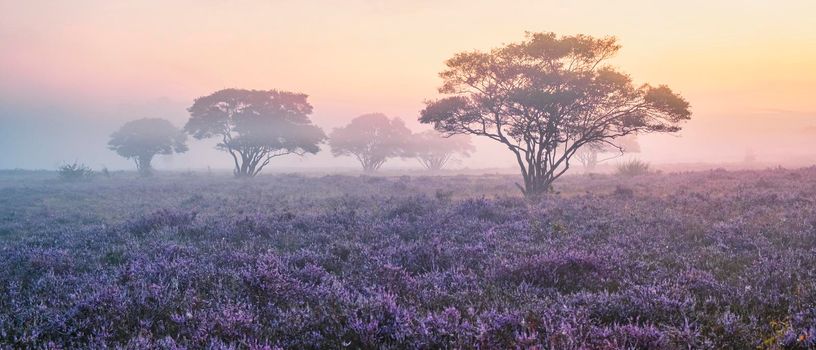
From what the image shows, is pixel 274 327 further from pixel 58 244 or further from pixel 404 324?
pixel 58 244

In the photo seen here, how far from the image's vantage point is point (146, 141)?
6238cm

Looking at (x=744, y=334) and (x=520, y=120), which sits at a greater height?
(x=520, y=120)

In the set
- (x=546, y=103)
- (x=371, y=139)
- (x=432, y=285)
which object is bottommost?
(x=432, y=285)

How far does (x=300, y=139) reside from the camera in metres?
47.0

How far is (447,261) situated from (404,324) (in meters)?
3.04

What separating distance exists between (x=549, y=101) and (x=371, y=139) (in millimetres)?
52146

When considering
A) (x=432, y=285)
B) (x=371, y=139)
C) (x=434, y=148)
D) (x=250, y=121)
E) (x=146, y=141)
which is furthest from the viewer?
(x=434, y=148)

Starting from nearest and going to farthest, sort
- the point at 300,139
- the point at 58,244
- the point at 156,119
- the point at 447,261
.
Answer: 1. the point at 447,261
2. the point at 58,244
3. the point at 300,139
4. the point at 156,119

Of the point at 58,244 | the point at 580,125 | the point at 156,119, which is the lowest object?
the point at 58,244

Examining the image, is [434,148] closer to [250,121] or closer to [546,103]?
[250,121]

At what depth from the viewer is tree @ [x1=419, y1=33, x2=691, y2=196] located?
1936 centimetres

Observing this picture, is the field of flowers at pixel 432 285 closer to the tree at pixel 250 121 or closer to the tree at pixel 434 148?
the tree at pixel 250 121

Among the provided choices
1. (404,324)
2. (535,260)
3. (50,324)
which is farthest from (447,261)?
(50,324)

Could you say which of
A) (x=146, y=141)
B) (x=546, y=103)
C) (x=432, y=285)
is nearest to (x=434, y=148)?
(x=146, y=141)
